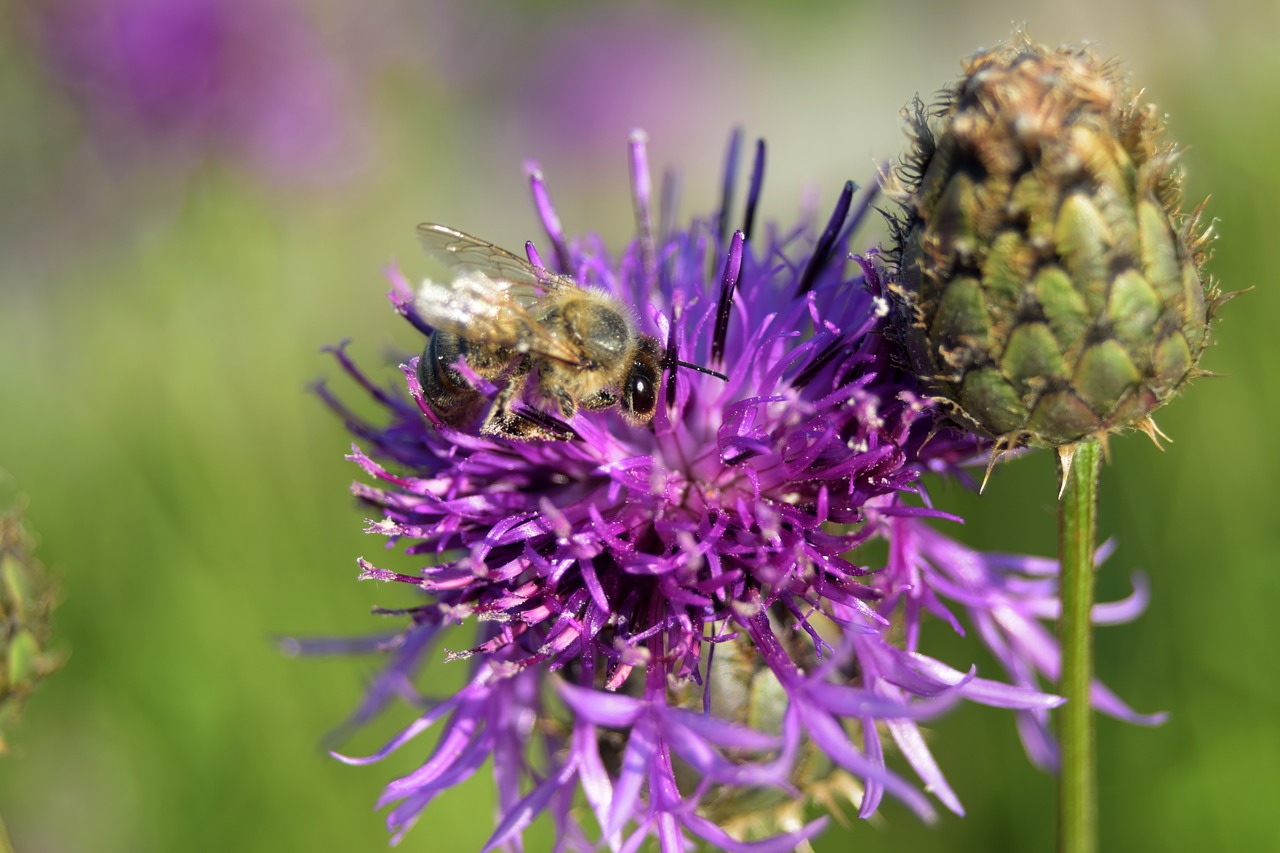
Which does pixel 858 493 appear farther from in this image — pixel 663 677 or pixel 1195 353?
pixel 1195 353

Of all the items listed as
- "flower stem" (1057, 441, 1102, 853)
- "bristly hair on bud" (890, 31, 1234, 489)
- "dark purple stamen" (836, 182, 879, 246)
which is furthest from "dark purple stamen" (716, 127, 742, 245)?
"flower stem" (1057, 441, 1102, 853)

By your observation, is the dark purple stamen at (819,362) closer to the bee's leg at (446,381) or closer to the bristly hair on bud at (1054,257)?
the bristly hair on bud at (1054,257)

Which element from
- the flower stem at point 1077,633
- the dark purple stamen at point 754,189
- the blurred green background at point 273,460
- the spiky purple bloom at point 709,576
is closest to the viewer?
the flower stem at point 1077,633

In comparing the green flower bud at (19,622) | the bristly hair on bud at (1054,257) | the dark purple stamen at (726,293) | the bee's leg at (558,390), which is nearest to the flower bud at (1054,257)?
the bristly hair on bud at (1054,257)

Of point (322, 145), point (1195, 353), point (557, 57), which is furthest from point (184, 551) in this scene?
point (557, 57)

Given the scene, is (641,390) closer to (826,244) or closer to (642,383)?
(642,383)

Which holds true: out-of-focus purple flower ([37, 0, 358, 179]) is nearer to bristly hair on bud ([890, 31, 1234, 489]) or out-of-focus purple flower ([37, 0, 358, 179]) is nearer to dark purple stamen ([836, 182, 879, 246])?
dark purple stamen ([836, 182, 879, 246])

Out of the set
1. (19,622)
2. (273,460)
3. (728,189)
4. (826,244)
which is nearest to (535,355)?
(826,244)
